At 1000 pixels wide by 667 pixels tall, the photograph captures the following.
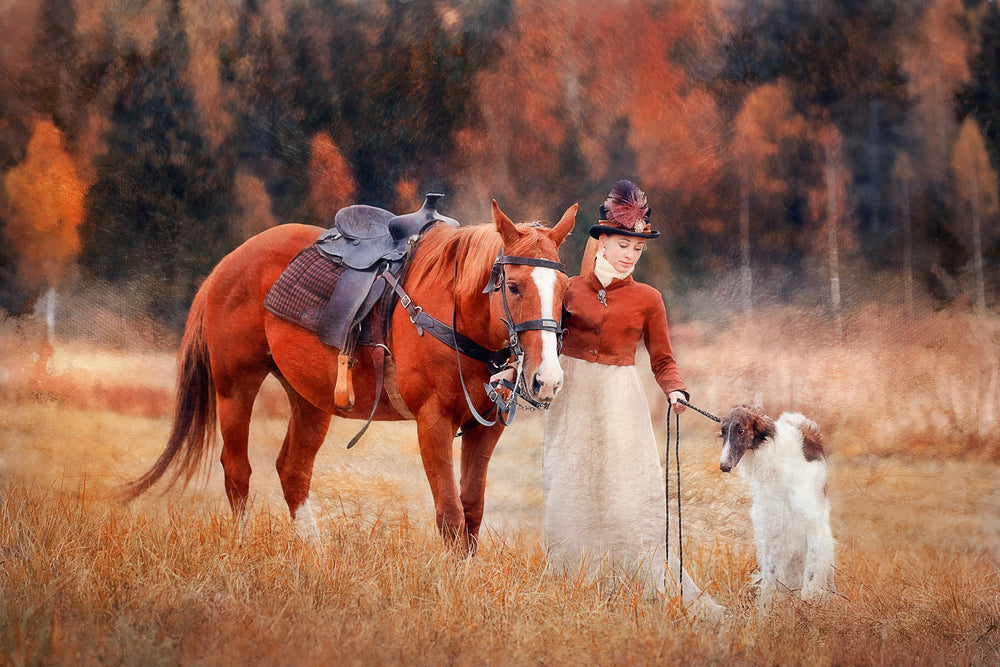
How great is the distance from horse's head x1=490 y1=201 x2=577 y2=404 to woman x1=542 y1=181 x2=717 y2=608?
0.26 metres

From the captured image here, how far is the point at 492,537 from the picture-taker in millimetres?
3961

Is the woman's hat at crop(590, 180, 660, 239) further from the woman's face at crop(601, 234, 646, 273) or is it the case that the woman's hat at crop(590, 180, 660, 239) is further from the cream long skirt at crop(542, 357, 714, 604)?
the cream long skirt at crop(542, 357, 714, 604)

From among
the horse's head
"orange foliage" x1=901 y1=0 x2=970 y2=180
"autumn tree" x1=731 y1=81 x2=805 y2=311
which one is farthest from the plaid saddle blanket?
"orange foliage" x1=901 y1=0 x2=970 y2=180

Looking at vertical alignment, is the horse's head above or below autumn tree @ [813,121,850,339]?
below

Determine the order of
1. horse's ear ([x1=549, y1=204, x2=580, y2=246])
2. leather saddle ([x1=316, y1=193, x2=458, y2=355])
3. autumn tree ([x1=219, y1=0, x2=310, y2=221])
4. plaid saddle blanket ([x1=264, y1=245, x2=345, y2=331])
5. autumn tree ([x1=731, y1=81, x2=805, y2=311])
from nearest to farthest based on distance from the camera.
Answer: horse's ear ([x1=549, y1=204, x2=580, y2=246]) → leather saddle ([x1=316, y1=193, x2=458, y2=355]) → plaid saddle blanket ([x1=264, y1=245, x2=345, y2=331]) → autumn tree ([x1=731, y1=81, x2=805, y2=311]) → autumn tree ([x1=219, y1=0, x2=310, y2=221])

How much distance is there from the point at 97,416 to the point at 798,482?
138 inches

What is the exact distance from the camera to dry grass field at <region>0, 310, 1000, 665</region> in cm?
307

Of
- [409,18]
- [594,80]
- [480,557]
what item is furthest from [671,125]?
[480,557]

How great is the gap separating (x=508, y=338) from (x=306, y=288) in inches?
50.0

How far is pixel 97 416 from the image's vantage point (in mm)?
4586

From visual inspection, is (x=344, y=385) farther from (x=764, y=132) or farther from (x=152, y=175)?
(x=764, y=132)

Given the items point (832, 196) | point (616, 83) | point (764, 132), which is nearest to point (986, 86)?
point (832, 196)

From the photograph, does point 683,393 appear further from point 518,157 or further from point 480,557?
point 518,157

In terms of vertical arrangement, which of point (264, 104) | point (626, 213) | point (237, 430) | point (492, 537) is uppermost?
point (264, 104)
